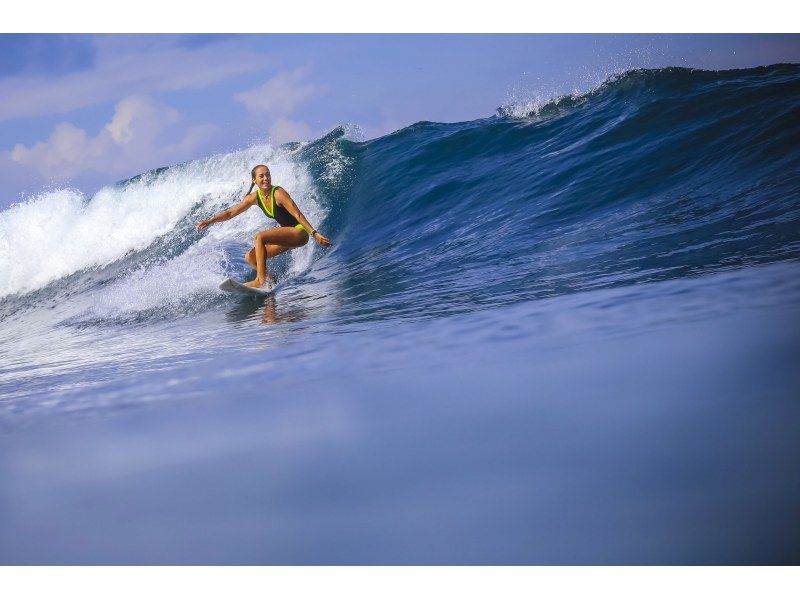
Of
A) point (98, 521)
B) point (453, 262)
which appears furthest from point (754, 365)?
point (453, 262)

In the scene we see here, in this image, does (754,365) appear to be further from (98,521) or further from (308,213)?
(308,213)

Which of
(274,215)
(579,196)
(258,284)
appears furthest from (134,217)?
(579,196)

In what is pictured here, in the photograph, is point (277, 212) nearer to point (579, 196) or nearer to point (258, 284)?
point (258, 284)

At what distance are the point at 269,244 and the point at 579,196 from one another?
2697 millimetres

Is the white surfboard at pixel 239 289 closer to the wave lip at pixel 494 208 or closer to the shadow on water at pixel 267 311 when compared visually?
the shadow on water at pixel 267 311

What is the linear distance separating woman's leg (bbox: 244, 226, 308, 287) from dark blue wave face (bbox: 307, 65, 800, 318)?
54cm

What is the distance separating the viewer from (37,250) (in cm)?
1106

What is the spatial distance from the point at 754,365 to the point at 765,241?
2.16 m

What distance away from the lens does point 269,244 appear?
650 centimetres

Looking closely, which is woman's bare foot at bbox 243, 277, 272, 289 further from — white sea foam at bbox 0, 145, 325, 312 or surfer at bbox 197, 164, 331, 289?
white sea foam at bbox 0, 145, 325, 312

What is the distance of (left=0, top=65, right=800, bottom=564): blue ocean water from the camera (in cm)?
162

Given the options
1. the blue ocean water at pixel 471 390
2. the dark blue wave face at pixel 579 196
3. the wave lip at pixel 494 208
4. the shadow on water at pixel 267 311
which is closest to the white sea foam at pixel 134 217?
the wave lip at pixel 494 208
